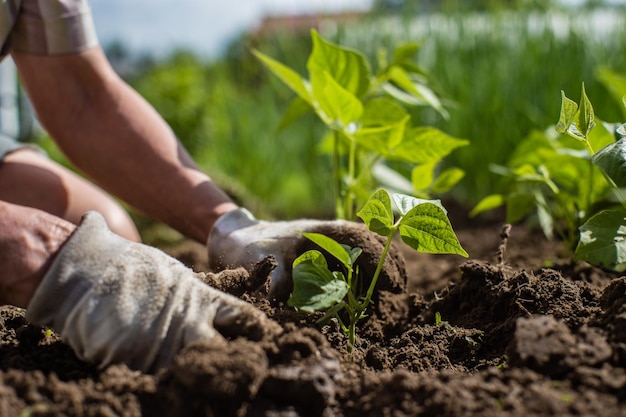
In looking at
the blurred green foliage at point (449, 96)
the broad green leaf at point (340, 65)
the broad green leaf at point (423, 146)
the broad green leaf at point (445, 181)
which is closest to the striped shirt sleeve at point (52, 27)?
the broad green leaf at point (340, 65)

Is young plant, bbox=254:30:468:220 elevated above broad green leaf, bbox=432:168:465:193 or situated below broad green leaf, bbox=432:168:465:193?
above

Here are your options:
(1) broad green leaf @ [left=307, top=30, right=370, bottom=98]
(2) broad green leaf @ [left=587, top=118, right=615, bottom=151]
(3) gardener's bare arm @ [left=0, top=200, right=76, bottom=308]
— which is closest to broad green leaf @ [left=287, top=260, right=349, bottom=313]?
(3) gardener's bare arm @ [left=0, top=200, right=76, bottom=308]

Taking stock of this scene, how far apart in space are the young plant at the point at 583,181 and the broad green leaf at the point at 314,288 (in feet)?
1.38

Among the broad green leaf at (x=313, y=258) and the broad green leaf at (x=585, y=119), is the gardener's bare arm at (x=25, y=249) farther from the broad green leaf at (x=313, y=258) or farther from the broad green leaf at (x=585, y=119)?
the broad green leaf at (x=585, y=119)

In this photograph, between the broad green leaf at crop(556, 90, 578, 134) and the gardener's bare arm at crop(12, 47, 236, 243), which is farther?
the gardener's bare arm at crop(12, 47, 236, 243)

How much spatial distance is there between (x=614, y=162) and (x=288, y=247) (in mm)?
680

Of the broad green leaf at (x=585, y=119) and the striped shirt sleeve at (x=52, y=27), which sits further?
the striped shirt sleeve at (x=52, y=27)

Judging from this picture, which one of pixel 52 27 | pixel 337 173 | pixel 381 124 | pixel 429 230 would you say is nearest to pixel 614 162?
pixel 429 230

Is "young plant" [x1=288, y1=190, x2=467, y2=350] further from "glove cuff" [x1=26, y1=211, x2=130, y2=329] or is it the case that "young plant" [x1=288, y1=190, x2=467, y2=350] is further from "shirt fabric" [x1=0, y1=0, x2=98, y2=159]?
"shirt fabric" [x1=0, y1=0, x2=98, y2=159]

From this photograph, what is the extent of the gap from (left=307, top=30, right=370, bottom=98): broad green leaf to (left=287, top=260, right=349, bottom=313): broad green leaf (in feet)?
2.05

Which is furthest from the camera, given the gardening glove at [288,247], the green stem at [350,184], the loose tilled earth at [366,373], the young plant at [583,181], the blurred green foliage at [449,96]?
the blurred green foliage at [449,96]

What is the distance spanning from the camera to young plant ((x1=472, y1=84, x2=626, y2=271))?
1.12 meters

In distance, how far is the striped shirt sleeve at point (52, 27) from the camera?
1.87 metres

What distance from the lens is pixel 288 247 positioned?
146 centimetres
